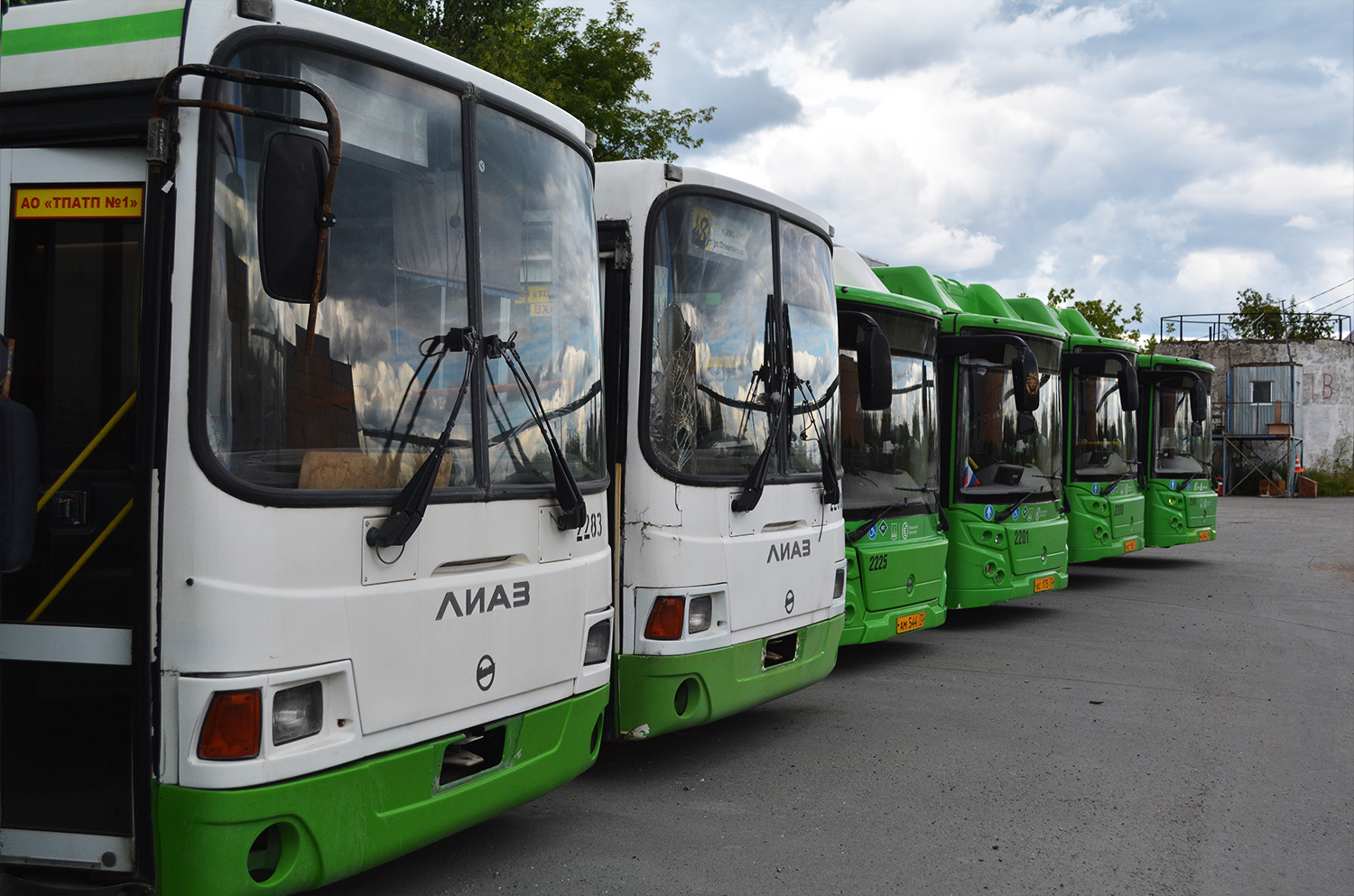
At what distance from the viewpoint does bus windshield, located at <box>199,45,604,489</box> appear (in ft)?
10.8

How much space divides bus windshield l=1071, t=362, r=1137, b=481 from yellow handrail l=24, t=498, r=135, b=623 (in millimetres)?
11783

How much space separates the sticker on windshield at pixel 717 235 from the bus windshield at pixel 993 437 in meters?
4.59

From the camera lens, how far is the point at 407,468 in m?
3.66

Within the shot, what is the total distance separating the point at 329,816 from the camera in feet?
11.2

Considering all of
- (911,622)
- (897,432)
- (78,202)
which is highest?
(78,202)

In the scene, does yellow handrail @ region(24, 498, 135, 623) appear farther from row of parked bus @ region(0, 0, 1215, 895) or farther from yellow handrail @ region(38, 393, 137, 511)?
yellow handrail @ region(38, 393, 137, 511)

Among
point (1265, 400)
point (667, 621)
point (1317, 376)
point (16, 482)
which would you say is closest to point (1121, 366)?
point (667, 621)

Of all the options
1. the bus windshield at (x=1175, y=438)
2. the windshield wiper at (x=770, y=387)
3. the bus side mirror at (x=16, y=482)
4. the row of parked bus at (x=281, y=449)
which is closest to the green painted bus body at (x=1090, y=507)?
the bus windshield at (x=1175, y=438)

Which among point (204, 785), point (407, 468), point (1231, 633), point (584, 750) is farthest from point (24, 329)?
point (1231, 633)

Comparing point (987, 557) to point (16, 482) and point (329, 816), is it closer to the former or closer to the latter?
point (329, 816)

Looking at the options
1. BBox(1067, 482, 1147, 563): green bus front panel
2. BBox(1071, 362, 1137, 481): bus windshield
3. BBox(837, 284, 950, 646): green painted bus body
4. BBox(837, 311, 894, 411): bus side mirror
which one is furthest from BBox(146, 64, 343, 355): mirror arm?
BBox(1067, 482, 1147, 563): green bus front panel

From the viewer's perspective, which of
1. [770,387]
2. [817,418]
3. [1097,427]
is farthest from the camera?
[1097,427]

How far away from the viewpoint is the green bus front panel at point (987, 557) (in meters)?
10.2

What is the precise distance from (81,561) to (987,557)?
8070 mm
